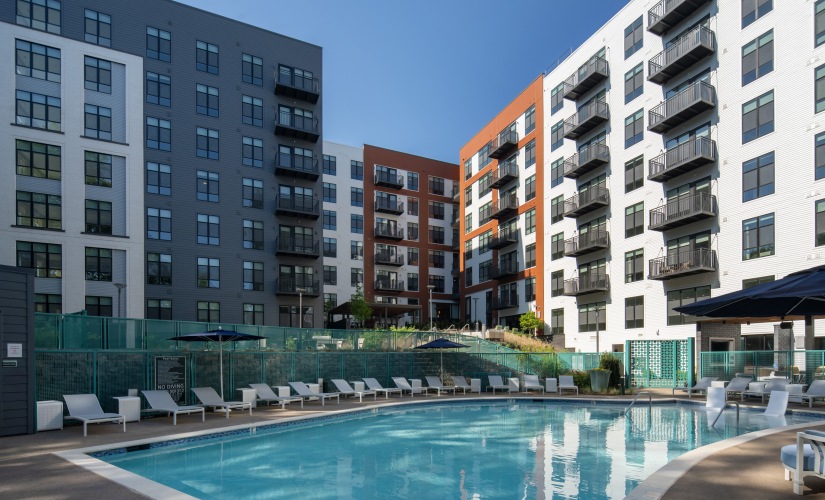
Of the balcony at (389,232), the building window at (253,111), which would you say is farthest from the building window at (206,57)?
the balcony at (389,232)

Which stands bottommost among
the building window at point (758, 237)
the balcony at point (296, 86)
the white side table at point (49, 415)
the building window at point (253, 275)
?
the white side table at point (49, 415)

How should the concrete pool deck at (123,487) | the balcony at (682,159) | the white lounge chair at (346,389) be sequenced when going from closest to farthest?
the concrete pool deck at (123,487) < the white lounge chair at (346,389) < the balcony at (682,159)

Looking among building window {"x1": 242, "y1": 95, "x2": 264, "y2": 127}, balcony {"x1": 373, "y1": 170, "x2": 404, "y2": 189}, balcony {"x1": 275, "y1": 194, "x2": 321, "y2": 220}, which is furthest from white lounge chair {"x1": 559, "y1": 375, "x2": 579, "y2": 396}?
balcony {"x1": 373, "y1": 170, "x2": 404, "y2": 189}

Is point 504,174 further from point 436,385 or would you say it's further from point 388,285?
point 436,385

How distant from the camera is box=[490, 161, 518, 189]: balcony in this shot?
156 feet

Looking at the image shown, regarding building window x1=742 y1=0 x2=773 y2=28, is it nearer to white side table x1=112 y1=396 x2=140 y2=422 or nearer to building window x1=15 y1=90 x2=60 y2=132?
white side table x1=112 y1=396 x2=140 y2=422

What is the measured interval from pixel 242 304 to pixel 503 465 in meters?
30.1

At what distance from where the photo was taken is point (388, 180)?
5662cm

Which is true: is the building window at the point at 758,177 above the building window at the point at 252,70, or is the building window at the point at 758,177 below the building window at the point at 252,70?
below

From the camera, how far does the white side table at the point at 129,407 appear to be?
48.3 ft

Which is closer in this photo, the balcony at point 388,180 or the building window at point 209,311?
the building window at point 209,311

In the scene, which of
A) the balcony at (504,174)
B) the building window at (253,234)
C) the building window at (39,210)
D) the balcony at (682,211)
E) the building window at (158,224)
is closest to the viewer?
the balcony at (682,211)

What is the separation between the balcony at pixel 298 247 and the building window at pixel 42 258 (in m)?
13.0

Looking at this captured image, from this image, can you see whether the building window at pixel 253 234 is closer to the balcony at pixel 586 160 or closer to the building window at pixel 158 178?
the building window at pixel 158 178
